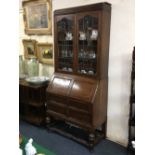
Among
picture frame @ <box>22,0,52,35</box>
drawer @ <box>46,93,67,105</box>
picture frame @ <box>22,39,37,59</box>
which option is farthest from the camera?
picture frame @ <box>22,39,37,59</box>

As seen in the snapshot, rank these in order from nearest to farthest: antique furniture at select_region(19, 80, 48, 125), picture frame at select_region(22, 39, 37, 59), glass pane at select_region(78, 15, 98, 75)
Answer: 1. glass pane at select_region(78, 15, 98, 75)
2. antique furniture at select_region(19, 80, 48, 125)
3. picture frame at select_region(22, 39, 37, 59)

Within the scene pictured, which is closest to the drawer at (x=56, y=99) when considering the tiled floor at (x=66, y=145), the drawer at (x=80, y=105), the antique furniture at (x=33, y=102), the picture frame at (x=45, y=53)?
the drawer at (x=80, y=105)

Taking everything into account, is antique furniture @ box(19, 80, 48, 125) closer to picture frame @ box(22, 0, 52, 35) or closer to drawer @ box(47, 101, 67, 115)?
drawer @ box(47, 101, 67, 115)

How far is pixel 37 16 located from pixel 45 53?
713mm

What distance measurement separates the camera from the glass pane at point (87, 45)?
102 inches

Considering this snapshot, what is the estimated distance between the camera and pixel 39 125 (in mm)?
3297

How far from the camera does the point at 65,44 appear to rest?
9.70ft

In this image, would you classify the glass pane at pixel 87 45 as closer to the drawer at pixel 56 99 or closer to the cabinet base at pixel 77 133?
the drawer at pixel 56 99

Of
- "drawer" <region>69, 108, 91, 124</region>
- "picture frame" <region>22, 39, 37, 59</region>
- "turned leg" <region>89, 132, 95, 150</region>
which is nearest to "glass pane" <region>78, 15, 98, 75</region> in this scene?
"drawer" <region>69, 108, 91, 124</region>

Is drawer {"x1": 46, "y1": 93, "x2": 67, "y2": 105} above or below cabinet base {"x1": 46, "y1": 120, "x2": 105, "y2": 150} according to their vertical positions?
above

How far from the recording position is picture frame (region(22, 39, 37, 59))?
3730 millimetres

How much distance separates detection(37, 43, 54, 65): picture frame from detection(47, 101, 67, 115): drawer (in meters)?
0.87

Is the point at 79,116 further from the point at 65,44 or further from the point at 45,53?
the point at 45,53
